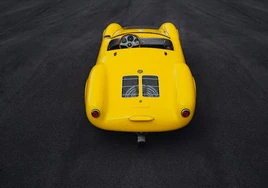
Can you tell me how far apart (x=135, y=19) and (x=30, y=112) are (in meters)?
6.47

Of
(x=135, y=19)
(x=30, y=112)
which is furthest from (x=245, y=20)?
(x=30, y=112)

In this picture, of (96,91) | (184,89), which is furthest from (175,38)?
(96,91)

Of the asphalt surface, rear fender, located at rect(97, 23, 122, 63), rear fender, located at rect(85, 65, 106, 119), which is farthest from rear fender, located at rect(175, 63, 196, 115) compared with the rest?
rear fender, located at rect(97, 23, 122, 63)

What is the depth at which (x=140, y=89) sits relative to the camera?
13.5 feet

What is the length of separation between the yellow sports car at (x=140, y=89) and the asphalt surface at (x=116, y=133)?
587 millimetres

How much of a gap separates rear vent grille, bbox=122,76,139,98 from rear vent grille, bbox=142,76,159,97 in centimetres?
13

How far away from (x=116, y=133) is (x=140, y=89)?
101 cm

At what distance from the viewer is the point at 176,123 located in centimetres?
383

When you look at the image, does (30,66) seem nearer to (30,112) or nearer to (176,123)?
(30,112)

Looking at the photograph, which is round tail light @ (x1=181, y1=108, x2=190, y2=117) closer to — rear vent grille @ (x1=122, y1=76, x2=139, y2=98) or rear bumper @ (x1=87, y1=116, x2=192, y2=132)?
rear bumper @ (x1=87, y1=116, x2=192, y2=132)

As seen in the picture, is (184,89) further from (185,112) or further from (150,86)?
(150,86)

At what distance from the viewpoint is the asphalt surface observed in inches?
147

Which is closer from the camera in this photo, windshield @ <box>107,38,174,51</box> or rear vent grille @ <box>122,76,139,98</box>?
rear vent grille @ <box>122,76,139,98</box>

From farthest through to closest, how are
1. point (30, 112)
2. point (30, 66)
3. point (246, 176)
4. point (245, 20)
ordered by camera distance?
point (245, 20) → point (30, 66) → point (30, 112) → point (246, 176)
